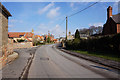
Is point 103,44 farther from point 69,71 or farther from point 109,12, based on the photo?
point 109,12

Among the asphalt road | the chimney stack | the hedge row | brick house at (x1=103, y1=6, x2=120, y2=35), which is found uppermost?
the chimney stack

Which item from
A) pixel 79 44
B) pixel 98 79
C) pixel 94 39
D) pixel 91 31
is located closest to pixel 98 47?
pixel 94 39

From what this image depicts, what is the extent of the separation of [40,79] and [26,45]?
3506cm

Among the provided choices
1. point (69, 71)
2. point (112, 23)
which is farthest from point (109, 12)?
point (69, 71)

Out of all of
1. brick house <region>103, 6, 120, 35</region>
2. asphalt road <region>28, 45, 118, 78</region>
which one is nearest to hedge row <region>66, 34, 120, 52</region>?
asphalt road <region>28, 45, 118, 78</region>

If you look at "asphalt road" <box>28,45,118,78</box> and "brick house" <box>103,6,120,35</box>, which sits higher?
"brick house" <box>103,6,120,35</box>

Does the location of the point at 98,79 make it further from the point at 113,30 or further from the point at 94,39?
the point at 113,30

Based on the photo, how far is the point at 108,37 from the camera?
48.2 feet

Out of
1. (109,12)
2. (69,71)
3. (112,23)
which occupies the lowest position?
(69,71)

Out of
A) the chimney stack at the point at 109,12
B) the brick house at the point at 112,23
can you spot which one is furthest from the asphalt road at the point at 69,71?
the chimney stack at the point at 109,12

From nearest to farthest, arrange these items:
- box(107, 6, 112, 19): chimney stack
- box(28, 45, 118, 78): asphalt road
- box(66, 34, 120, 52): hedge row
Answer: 1. box(28, 45, 118, 78): asphalt road
2. box(66, 34, 120, 52): hedge row
3. box(107, 6, 112, 19): chimney stack

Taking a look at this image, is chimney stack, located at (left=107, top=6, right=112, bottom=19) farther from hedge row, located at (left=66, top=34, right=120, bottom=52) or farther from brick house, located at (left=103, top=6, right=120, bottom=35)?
hedge row, located at (left=66, top=34, right=120, bottom=52)

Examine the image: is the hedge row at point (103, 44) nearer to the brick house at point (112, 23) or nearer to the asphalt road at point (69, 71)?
the asphalt road at point (69, 71)

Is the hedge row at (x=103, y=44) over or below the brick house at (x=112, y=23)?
below
